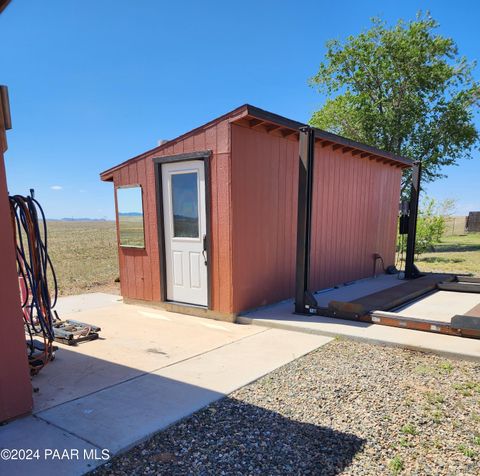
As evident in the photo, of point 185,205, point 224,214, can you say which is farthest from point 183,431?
point 185,205

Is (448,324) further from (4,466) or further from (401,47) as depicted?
(401,47)

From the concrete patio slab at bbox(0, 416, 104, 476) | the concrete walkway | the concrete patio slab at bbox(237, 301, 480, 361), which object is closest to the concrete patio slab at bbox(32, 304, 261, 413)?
the concrete walkway

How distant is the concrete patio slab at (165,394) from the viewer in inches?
94.0

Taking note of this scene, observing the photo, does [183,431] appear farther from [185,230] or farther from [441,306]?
[441,306]

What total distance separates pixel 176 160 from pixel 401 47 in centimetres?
1519

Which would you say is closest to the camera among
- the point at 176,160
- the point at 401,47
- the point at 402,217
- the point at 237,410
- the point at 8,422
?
the point at 8,422

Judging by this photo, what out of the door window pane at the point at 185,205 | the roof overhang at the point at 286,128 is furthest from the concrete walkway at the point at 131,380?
the roof overhang at the point at 286,128

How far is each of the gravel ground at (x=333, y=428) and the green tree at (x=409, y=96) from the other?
586 inches

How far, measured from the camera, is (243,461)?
2061 millimetres

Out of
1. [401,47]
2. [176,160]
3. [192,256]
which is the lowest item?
[192,256]

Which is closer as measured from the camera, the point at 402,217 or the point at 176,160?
the point at 176,160

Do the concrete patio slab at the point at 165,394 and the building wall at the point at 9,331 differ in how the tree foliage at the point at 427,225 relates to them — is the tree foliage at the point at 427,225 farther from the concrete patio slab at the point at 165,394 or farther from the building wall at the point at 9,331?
the building wall at the point at 9,331

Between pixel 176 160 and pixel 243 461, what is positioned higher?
pixel 176 160

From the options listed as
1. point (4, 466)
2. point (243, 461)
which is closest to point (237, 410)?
point (243, 461)
